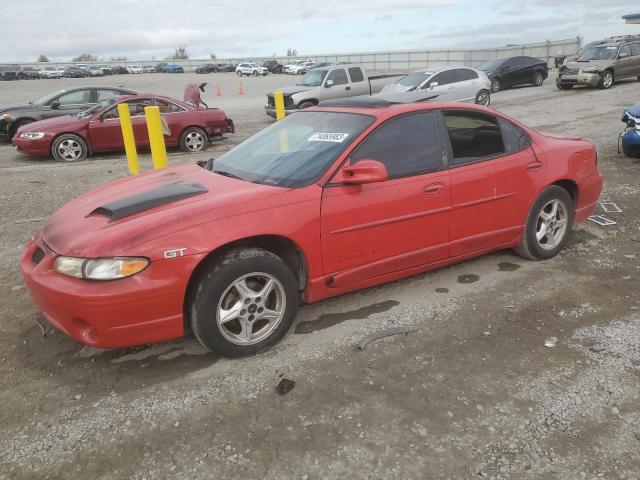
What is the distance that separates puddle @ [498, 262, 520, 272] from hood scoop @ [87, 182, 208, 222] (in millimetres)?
2727

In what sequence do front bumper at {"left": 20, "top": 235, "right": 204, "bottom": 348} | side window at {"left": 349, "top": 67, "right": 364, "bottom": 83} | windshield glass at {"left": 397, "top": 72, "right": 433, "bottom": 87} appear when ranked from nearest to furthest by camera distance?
1. front bumper at {"left": 20, "top": 235, "right": 204, "bottom": 348}
2. windshield glass at {"left": 397, "top": 72, "right": 433, "bottom": 87}
3. side window at {"left": 349, "top": 67, "right": 364, "bottom": 83}

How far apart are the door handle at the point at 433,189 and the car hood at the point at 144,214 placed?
3.58 ft

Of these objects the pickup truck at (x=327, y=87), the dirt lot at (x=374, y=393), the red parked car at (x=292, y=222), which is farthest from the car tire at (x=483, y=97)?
the dirt lot at (x=374, y=393)

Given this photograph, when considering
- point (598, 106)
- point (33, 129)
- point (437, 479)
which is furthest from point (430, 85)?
point (437, 479)

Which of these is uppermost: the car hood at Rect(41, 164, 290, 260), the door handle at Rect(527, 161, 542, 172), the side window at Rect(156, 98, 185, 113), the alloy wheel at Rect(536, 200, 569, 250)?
the side window at Rect(156, 98, 185, 113)

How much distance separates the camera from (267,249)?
3.43 m

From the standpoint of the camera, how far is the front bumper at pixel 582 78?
62.7ft

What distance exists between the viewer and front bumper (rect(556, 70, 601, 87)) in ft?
62.7

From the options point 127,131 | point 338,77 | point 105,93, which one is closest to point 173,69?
point 338,77

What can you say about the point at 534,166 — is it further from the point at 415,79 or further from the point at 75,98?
the point at 415,79

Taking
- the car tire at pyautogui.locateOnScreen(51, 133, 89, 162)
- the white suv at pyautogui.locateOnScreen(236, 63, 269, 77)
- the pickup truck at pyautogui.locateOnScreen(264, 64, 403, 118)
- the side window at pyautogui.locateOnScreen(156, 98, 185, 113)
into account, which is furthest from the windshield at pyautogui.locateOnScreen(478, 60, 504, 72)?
the white suv at pyautogui.locateOnScreen(236, 63, 269, 77)

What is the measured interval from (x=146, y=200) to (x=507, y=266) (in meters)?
3.16

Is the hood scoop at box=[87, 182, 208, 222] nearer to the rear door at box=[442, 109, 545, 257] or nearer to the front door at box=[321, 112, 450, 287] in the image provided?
the front door at box=[321, 112, 450, 287]

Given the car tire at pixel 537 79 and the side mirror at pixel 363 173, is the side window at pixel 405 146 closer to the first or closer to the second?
the side mirror at pixel 363 173
